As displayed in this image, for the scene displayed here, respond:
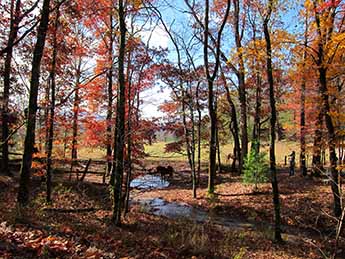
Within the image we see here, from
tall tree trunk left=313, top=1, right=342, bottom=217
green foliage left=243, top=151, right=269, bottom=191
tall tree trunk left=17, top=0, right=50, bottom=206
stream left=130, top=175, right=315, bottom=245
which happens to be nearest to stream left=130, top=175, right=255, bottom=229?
stream left=130, top=175, right=315, bottom=245

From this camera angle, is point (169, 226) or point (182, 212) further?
point (182, 212)

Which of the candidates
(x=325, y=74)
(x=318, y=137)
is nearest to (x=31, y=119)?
(x=325, y=74)

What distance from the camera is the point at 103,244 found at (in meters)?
7.01

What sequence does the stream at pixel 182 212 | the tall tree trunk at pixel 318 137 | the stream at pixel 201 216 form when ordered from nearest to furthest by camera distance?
the stream at pixel 201 216
the stream at pixel 182 212
the tall tree trunk at pixel 318 137

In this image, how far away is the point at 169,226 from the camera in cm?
1169

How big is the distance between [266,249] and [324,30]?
9.45 meters

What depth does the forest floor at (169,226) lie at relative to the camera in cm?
624

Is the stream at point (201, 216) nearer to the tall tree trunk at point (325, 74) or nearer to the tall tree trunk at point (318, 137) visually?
the tall tree trunk at point (325, 74)

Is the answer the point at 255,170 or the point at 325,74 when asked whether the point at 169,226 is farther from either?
the point at 325,74

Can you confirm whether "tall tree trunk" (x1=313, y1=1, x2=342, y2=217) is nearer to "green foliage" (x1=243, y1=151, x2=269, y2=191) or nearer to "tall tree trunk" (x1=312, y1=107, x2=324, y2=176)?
"tall tree trunk" (x1=312, y1=107, x2=324, y2=176)

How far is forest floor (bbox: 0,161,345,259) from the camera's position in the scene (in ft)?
20.5

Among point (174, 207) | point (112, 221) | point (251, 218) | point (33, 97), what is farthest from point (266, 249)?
point (33, 97)

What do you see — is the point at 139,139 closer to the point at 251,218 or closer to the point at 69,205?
the point at 69,205

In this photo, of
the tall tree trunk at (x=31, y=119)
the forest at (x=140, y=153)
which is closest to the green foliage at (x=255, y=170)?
the forest at (x=140, y=153)
